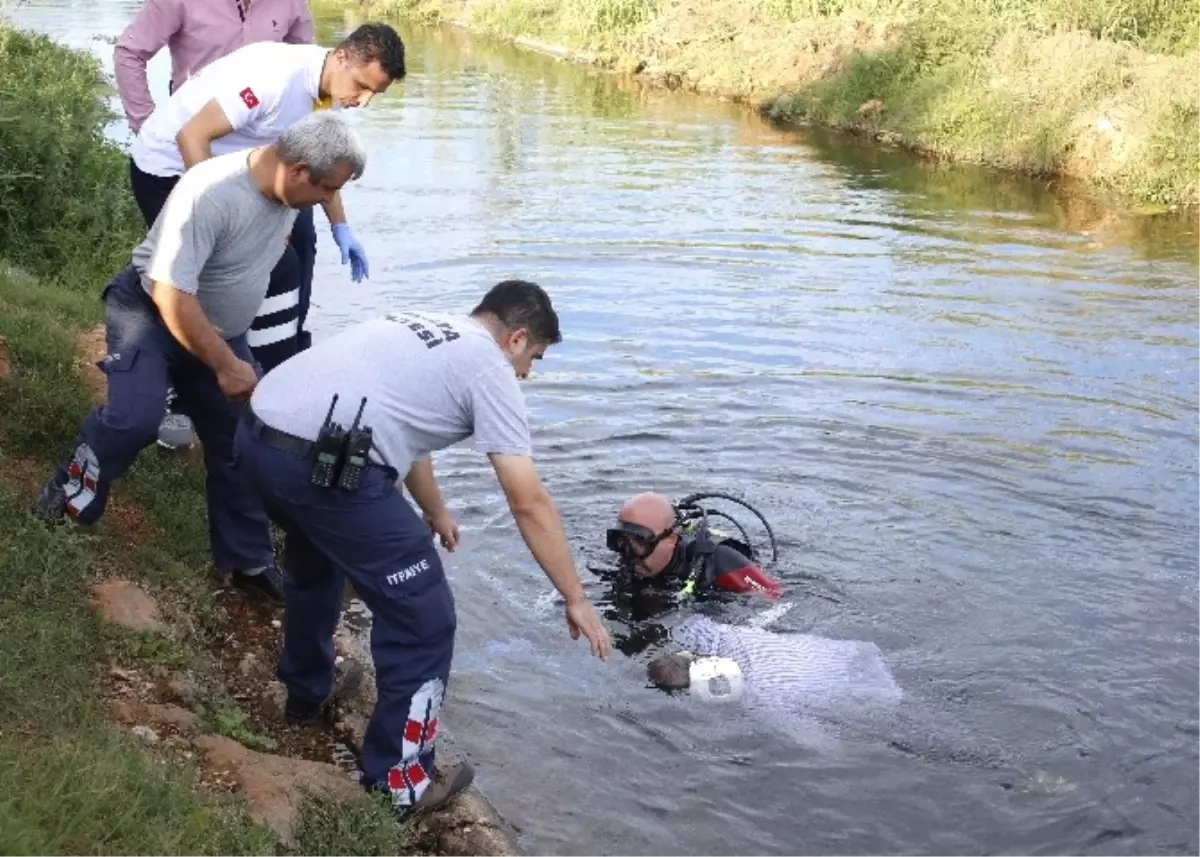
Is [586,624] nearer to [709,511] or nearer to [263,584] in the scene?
[263,584]

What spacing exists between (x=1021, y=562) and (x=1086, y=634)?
0.83m

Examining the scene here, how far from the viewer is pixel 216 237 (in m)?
4.58

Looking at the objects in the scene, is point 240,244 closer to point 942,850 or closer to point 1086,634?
point 942,850

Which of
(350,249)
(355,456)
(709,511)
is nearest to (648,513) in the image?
(709,511)

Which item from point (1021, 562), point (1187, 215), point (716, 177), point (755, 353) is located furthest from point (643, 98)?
point (1021, 562)

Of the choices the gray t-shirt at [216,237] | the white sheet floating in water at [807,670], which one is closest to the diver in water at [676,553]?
the white sheet floating in water at [807,670]

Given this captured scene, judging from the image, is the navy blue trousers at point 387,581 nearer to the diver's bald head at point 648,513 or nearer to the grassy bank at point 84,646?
the grassy bank at point 84,646

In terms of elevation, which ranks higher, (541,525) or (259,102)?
(259,102)

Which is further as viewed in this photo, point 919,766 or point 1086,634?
point 1086,634

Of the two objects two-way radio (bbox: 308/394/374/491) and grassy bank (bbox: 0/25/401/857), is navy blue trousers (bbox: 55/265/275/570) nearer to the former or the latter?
grassy bank (bbox: 0/25/401/857)

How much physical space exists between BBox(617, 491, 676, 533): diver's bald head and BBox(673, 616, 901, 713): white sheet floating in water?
2.09 feet

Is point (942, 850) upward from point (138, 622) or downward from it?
downward

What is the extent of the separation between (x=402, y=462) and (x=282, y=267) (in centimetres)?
164

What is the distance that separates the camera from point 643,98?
26.1 metres
